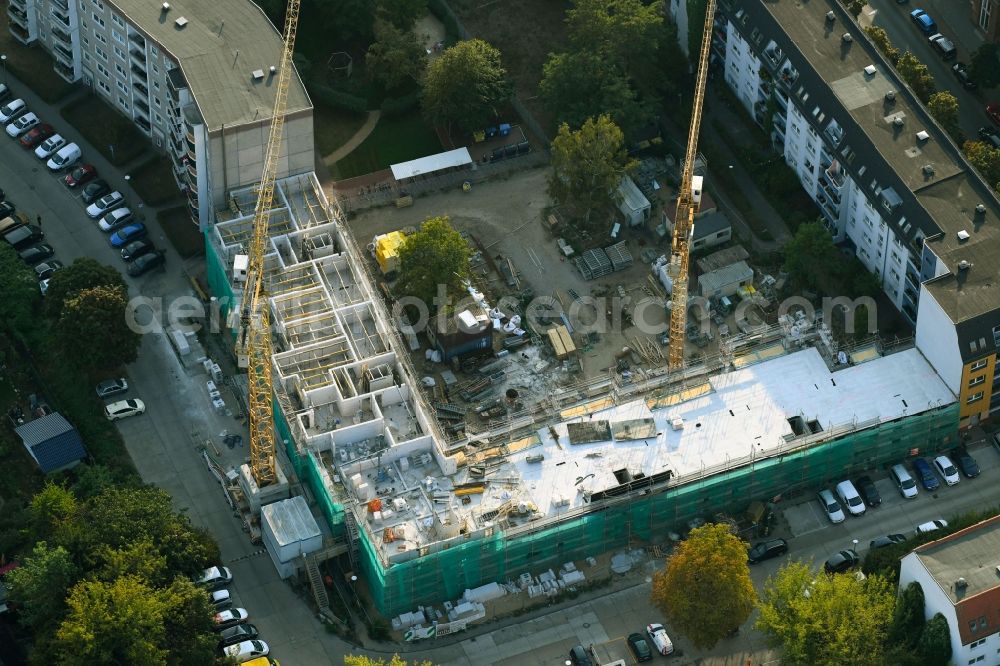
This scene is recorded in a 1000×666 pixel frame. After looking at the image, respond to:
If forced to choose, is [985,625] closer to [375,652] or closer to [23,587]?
[375,652]

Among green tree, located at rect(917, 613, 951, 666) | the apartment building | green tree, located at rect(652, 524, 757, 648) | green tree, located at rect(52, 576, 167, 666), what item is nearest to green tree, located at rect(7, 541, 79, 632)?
green tree, located at rect(52, 576, 167, 666)

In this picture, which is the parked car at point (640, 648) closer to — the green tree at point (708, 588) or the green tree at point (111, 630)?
the green tree at point (708, 588)

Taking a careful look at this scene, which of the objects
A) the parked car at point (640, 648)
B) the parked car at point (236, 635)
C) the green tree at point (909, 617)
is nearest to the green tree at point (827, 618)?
the green tree at point (909, 617)

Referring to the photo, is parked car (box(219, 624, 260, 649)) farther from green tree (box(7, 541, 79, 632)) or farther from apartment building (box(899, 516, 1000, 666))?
apartment building (box(899, 516, 1000, 666))

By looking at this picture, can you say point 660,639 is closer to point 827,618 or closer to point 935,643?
point 827,618

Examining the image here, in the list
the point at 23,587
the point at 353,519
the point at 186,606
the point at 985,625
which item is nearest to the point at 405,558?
the point at 353,519

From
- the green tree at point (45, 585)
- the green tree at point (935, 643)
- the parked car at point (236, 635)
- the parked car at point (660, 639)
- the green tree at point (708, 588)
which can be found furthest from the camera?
the parked car at point (236, 635)

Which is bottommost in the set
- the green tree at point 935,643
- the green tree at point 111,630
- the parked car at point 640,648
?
the green tree at point 935,643

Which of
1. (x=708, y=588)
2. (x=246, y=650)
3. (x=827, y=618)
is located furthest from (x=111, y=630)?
(x=827, y=618)
